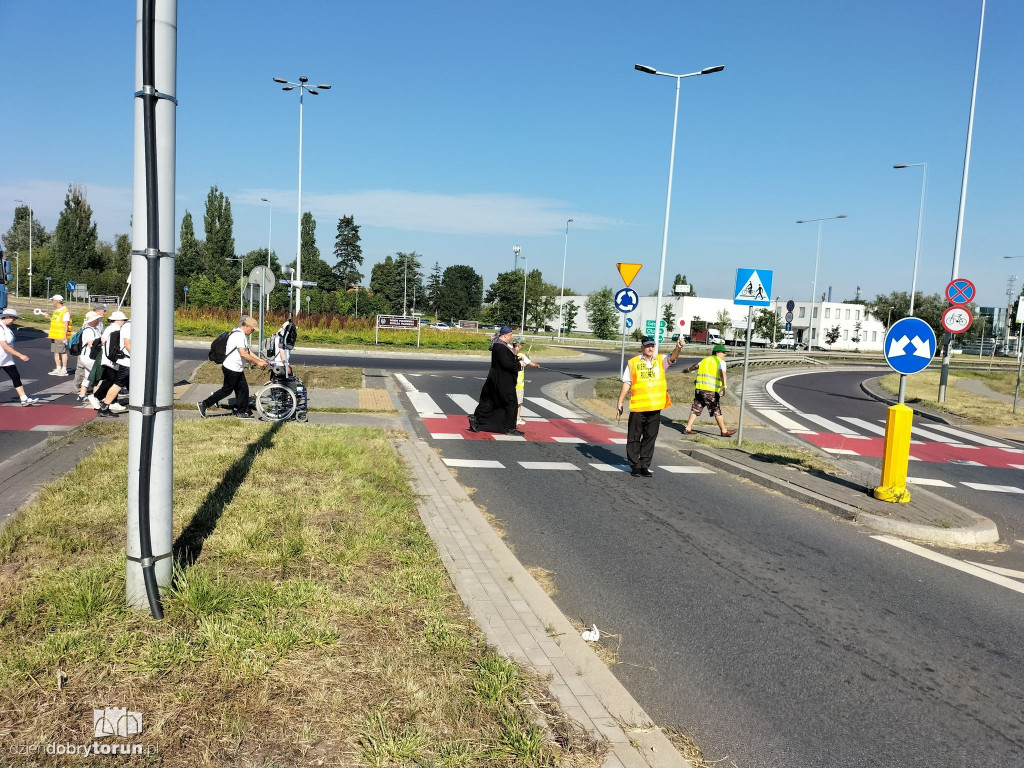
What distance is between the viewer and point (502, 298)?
3406 inches

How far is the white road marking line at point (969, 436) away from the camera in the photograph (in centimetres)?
1553

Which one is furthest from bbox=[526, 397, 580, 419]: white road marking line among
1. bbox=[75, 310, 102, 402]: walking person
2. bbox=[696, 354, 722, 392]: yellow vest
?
bbox=[75, 310, 102, 402]: walking person

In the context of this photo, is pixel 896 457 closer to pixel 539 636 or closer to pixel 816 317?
pixel 539 636

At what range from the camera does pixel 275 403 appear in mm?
12406

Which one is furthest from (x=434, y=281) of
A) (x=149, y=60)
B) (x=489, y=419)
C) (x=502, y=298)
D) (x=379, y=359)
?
(x=149, y=60)

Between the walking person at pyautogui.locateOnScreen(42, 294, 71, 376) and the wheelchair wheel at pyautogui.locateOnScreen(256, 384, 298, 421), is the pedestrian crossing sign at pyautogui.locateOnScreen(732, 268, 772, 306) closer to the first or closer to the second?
the wheelchair wheel at pyautogui.locateOnScreen(256, 384, 298, 421)

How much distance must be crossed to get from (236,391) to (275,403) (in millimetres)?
654

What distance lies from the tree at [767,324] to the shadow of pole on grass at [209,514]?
269 feet

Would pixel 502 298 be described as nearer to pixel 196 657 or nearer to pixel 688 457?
pixel 688 457

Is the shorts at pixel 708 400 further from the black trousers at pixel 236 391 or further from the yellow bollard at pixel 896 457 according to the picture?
the black trousers at pixel 236 391

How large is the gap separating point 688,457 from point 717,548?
5266mm

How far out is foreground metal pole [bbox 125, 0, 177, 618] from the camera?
4055 millimetres

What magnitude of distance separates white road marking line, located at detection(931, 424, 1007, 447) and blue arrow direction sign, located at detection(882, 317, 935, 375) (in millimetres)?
8508

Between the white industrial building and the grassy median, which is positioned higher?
the white industrial building
